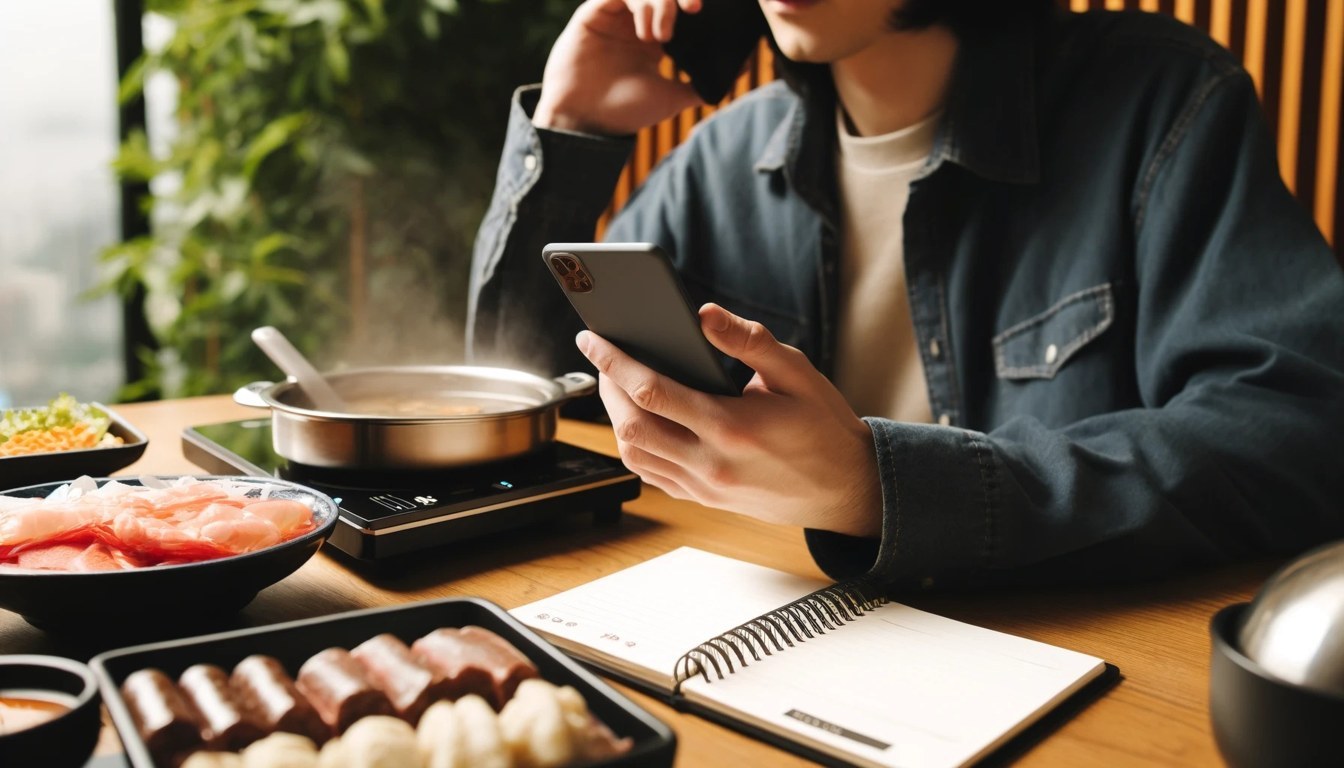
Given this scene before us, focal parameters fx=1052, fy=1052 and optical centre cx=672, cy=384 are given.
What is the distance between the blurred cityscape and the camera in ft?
10.4

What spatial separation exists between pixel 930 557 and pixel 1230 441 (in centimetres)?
36

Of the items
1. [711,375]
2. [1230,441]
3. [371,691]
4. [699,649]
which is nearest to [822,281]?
[1230,441]

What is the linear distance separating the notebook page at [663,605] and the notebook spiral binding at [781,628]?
0.02 metres

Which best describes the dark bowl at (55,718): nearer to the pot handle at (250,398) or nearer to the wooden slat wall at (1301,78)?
the pot handle at (250,398)

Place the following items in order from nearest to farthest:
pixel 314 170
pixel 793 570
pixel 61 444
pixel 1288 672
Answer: pixel 1288 672, pixel 793 570, pixel 61 444, pixel 314 170

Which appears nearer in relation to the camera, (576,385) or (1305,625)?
(1305,625)

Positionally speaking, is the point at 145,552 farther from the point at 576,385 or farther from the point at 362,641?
the point at 576,385

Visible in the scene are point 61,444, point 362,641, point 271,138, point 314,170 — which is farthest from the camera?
point 314,170

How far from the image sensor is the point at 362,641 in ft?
2.14

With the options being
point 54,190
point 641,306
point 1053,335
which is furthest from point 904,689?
point 54,190

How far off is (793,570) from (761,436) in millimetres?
188

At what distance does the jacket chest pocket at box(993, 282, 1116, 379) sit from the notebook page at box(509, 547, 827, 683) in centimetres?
62

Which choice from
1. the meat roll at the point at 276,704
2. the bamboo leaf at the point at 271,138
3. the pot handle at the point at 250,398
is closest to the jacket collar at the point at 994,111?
the pot handle at the point at 250,398

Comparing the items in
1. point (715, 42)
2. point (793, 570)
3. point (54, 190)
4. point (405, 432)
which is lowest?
point (793, 570)
